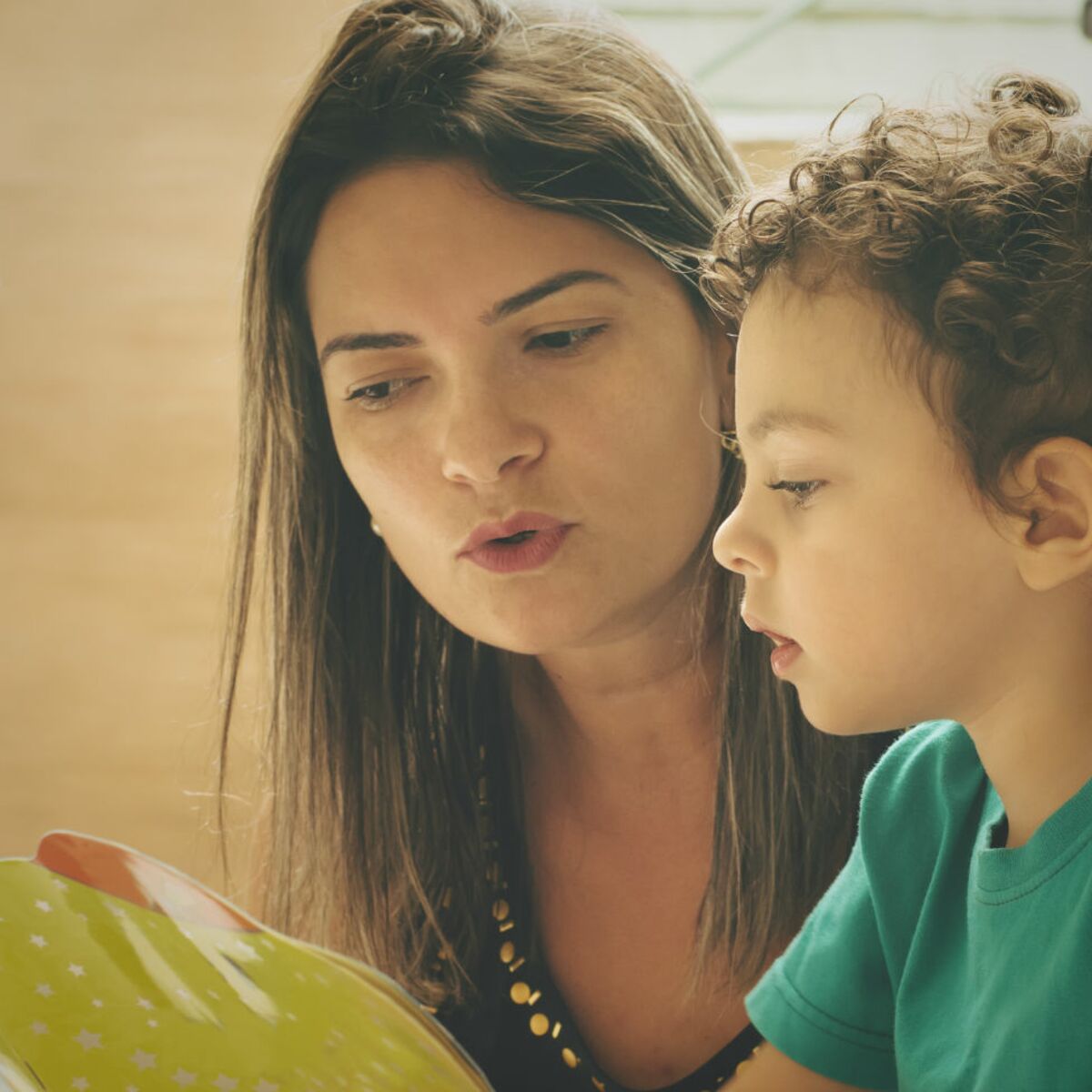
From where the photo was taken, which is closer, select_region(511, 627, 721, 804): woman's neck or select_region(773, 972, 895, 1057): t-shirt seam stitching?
select_region(773, 972, 895, 1057): t-shirt seam stitching

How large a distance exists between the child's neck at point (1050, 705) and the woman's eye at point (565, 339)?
0.33 meters

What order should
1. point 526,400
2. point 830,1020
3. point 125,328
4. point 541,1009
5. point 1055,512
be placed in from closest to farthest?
point 1055,512, point 830,1020, point 526,400, point 541,1009, point 125,328

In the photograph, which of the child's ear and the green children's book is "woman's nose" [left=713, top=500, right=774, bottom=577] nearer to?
the child's ear

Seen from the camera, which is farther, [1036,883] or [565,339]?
[565,339]

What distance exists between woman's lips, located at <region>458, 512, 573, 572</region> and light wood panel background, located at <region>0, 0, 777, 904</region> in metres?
0.78

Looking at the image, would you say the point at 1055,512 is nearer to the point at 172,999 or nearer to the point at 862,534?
the point at 862,534

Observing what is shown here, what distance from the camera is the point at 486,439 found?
792mm

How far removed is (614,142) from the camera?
0.85 metres

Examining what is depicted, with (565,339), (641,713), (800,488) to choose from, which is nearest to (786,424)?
(800,488)

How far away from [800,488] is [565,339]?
26cm

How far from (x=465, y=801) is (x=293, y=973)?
1.27 feet

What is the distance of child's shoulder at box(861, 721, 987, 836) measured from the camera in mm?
685

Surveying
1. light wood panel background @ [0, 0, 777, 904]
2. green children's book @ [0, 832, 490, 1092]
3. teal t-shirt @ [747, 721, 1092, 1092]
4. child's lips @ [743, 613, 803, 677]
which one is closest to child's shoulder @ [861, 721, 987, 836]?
teal t-shirt @ [747, 721, 1092, 1092]

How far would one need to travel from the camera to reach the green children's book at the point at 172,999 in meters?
0.58
